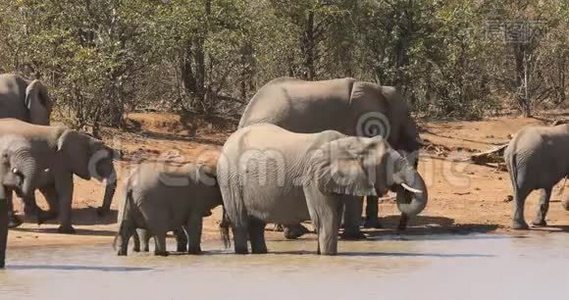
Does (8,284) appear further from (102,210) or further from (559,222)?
(559,222)

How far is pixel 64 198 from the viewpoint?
18.4 meters

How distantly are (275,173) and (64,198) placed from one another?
4.44m

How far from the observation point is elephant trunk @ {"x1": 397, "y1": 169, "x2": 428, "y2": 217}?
47.9ft

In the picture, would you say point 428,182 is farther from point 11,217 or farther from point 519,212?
point 11,217

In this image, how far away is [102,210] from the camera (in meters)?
19.1

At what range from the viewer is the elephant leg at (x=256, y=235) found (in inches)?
611

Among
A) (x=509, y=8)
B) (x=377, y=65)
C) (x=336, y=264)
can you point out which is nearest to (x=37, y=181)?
(x=336, y=264)

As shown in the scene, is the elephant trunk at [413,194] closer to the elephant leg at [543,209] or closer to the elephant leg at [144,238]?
the elephant leg at [144,238]

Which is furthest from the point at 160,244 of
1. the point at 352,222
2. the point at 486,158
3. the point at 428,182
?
the point at 486,158

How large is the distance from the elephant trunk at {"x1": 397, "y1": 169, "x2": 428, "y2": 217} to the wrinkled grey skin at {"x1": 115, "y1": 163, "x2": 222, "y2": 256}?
248cm

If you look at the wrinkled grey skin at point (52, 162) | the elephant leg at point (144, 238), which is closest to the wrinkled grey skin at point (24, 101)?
the wrinkled grey skin at point (52, 162)

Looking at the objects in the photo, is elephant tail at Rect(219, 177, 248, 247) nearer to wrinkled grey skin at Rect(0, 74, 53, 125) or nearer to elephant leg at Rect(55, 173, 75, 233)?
elephant leg at Rect(55, 173, 75, 233)

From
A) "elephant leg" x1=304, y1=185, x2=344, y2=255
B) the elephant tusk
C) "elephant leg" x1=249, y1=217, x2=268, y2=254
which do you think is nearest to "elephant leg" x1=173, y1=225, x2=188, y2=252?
"elephant leg" x1=249, y1=217, x2=268, y2=254

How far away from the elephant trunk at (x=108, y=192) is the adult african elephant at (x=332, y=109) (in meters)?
2.20
